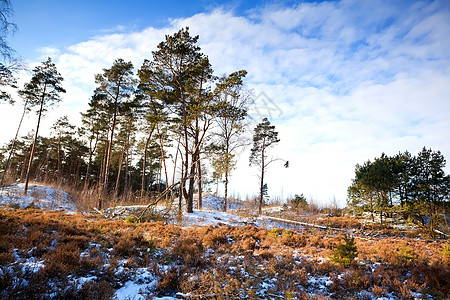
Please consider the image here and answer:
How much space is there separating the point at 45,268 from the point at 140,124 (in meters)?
19.7

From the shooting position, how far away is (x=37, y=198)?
649 inches

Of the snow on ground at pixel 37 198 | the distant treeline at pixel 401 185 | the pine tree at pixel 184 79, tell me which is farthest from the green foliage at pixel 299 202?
the snow on ground at pixel 37 198

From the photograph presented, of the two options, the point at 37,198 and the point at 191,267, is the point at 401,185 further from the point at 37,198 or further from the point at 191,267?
the point at 37,198

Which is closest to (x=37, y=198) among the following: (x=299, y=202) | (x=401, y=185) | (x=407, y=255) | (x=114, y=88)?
(x=114, y=88)

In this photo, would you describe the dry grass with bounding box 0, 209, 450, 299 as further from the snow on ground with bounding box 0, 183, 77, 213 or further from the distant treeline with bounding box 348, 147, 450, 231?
the distant treeline with bounding box 348, 147, 450, 231

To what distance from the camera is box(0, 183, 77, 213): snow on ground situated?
14727 millimetres

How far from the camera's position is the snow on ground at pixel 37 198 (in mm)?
14727

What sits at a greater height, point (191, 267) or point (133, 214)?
point (133, 214)

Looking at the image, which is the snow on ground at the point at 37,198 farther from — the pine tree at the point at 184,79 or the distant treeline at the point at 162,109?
the pine tree at the point at 184,79

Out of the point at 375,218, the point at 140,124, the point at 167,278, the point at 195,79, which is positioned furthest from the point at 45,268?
the point at 375,218

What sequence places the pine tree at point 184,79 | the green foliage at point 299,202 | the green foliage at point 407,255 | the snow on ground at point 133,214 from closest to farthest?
the snow on ground at point 133,214, the green foliage at point 407,255, the pine tree at point 184,79, the green foliage at point 299,202

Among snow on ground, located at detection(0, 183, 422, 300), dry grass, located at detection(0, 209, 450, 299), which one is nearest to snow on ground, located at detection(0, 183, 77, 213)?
snow on ground, located at detection(0, 183, 422, 300)

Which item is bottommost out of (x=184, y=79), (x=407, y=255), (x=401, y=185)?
(x=407, y=255)

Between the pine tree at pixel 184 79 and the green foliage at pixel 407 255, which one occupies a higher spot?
the pine tree at pixel 184 79
